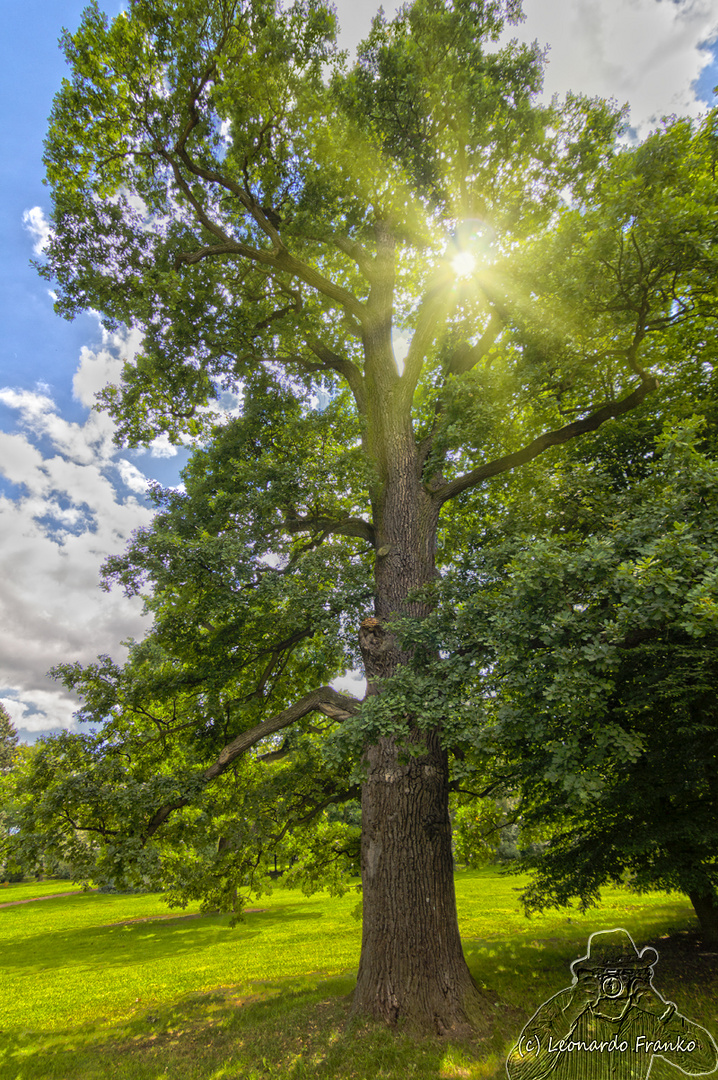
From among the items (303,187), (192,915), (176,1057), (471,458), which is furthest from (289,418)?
(192,915)

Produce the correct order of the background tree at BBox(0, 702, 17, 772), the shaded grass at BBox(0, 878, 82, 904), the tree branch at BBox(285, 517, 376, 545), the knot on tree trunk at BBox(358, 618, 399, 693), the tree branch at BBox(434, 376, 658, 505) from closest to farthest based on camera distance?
1. the knot on tree trunk at BBox(358, 618, 399, 693)
2. the tree branch at BBox(434, 376, 658, 505)
3. the tree branch at BBox(285, 517, 376, 545)
4. the shaded grass at BBox(0, 878, 82, 904)
5. the background tree at BBox(0, 702, 17, 772)

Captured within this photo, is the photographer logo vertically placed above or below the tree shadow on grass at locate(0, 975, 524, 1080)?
above

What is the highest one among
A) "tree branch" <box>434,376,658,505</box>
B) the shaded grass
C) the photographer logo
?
"tree branch" <box>434,376,658,505</box>

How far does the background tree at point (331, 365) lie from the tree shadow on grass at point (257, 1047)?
0.56 meters

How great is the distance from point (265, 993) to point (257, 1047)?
3.77 meters

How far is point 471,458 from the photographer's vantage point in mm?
11023

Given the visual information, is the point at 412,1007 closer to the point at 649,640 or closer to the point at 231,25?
the point at 649,640

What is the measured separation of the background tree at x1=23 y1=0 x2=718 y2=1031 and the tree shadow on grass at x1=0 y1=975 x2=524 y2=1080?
56cm

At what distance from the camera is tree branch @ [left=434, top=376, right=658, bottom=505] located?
845 centimetres

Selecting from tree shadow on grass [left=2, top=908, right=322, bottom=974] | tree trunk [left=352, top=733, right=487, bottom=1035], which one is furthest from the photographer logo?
tree shadow on grass [left=2, top=908, right=322, bottom=974]

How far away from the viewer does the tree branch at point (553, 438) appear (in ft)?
27.7

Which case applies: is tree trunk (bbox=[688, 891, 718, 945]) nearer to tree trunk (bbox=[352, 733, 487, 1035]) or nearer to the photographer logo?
the photographer logo

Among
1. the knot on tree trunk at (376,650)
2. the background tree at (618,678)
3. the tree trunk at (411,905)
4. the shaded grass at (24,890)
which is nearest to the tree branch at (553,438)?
the background tree at (618,678)

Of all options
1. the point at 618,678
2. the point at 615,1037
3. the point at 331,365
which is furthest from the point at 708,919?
the point at 331,365
